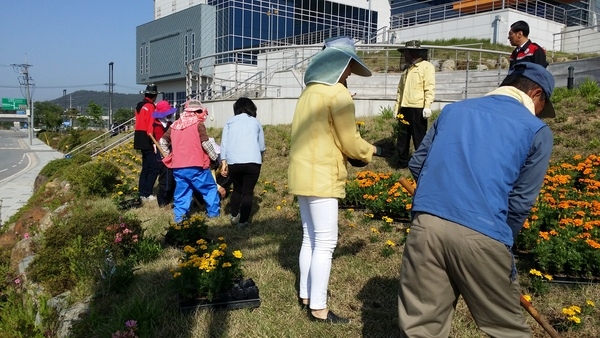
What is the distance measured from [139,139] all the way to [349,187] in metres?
3.41

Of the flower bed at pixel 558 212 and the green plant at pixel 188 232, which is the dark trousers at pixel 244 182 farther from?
the flower bed at pixel 558 212

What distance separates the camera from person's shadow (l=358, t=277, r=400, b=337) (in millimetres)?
3387

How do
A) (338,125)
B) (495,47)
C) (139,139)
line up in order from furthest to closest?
(495,47), (139,139), (338,125)

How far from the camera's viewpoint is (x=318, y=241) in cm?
328

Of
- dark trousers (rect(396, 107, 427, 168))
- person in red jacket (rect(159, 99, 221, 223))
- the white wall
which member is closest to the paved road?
person in red jacket (rect(159, 99, 221, 223))

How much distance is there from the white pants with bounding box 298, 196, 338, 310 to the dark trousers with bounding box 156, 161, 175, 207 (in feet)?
14.0

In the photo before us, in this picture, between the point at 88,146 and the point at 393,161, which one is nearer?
the point at 393,161

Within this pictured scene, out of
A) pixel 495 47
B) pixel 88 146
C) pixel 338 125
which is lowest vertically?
pixel 88 146

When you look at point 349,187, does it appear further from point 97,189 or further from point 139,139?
point 97,189

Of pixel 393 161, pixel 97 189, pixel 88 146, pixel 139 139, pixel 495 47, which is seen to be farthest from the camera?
pixel 88 146

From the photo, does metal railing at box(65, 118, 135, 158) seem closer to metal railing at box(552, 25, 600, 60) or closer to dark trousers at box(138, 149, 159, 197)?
dark trousers at box(138, 149, 159, 197)

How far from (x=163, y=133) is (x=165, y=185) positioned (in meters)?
0.77

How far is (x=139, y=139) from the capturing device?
748cm

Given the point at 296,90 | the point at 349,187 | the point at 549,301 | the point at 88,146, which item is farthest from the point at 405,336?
the point at 88,146
